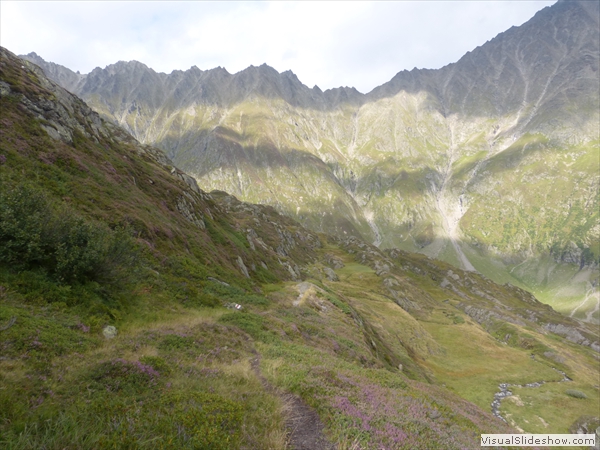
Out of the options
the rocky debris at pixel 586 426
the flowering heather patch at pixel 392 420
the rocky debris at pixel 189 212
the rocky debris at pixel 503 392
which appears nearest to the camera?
the flowering heather patch at pixel 392 420

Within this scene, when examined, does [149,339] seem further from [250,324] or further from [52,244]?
[250,324]

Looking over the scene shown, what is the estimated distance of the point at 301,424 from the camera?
8.70 metres

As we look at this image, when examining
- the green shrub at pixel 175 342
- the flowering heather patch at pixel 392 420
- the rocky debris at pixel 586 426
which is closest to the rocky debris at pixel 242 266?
the green shrub at pixel 175 342

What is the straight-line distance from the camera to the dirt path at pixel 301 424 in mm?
7855

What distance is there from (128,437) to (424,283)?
148 meters

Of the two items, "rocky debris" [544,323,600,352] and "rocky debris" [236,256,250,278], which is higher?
"rocky debris" [236,256,250,278]

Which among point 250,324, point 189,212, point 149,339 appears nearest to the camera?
point 149,339

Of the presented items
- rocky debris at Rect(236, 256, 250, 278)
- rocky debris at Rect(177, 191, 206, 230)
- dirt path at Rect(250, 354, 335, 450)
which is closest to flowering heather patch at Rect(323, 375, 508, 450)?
dirt path at Rect(250, 354, 335, 450)

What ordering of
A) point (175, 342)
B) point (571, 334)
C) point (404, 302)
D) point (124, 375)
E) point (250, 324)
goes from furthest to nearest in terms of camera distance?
1. point (571, 334)
2. point (404, 302)
3. point (250, 324)
4. point (175, 342)
5. point (124, 375)

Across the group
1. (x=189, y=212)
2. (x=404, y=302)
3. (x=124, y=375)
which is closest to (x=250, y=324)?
(x=124, y=375)

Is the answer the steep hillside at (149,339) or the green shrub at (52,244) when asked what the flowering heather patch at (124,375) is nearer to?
the steep hillside at (149,339)

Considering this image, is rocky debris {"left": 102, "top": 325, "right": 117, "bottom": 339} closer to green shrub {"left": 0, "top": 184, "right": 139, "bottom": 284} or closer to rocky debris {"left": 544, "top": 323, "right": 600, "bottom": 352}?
green shrub {"left": 0, "top": 184, "right": 139, "bottom": 284}

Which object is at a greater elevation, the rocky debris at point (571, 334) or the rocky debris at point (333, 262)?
the rocky debris at point (333, 262)

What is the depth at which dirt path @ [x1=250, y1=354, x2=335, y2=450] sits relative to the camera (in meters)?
7.86
